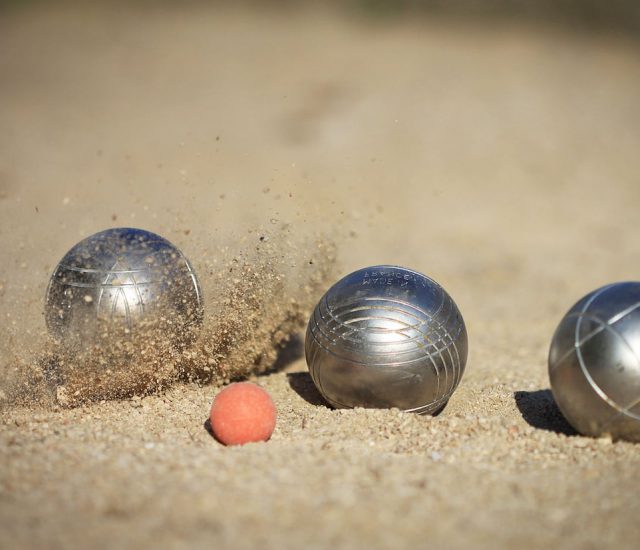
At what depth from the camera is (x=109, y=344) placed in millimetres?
6074

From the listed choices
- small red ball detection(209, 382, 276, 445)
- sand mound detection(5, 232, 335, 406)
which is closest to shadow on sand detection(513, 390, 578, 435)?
small red ball detection(209, 382, 276, 445)

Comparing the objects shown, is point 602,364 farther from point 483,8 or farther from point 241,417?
point 483,8

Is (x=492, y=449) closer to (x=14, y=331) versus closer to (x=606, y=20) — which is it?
(x=14, y=331)

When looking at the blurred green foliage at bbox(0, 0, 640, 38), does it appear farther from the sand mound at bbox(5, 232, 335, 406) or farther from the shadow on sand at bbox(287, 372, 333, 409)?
the shadow on sand at bbox(287, 372, 333, 409)

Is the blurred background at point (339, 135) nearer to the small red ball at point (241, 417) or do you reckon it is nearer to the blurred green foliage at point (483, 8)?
the blurred green foliage at point (483, 8)

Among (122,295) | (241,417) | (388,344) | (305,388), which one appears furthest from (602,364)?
(122,295)

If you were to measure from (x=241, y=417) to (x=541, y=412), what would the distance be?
9.11 feet

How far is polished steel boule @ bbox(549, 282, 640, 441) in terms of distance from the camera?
203 inches

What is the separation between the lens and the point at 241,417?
5375 millimetres

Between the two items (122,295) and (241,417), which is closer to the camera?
(241,417)

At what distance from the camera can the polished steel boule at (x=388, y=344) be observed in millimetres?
5707

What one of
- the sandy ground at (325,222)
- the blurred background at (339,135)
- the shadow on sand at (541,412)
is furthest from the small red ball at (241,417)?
the shadow on sand at (541,412)

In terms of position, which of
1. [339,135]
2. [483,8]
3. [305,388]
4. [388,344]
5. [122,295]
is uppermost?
[483,8]

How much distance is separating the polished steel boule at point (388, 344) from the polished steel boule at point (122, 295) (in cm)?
128
